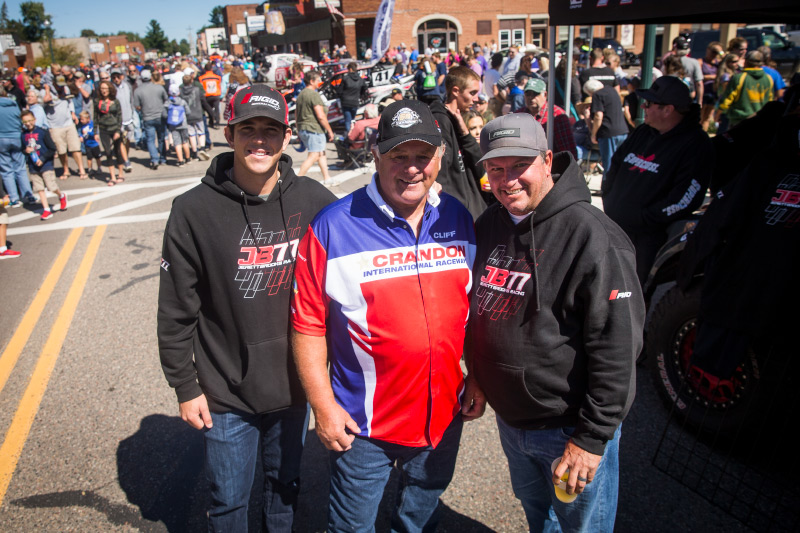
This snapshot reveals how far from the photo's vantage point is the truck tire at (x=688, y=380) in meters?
2.81

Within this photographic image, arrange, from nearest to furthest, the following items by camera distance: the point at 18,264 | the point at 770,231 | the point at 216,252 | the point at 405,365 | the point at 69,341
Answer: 1. the point at 405,365
2. the point at 216,252
3. the point at 770,231
4. the point at 69,341
5. the point at 18,264

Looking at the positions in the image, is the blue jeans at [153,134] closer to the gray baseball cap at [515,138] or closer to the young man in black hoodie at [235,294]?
the young man in black hoodie at [235,294]

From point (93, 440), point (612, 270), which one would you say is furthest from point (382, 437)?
point (93, 440)

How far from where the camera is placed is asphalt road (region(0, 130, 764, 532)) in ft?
9.04

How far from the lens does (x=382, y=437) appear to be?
199 cm

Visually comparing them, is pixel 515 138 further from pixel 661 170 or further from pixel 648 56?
pixel 648 56

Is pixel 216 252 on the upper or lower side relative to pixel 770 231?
upper

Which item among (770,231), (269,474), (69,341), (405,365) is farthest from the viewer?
(69,341)

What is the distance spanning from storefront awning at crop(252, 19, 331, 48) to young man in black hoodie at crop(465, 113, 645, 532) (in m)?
46.9

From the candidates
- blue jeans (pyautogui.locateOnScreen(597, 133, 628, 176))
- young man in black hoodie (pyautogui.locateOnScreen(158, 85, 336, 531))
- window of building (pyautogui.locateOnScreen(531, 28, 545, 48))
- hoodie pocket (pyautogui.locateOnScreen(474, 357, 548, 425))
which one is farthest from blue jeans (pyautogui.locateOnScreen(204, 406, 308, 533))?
window of building (pyautogui.locateOnScreen(531, 28, 545, 48))

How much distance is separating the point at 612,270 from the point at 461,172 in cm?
229

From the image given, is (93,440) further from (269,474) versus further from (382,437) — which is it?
(382,437)

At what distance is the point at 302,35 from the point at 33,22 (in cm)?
3796

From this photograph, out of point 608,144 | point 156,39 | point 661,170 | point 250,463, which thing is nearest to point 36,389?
point 250,463
